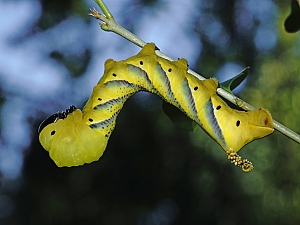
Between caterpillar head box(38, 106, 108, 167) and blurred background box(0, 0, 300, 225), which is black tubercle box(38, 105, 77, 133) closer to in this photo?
caterpillar head box(38, 106, 108, 167)

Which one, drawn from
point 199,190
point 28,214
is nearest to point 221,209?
point 199,190

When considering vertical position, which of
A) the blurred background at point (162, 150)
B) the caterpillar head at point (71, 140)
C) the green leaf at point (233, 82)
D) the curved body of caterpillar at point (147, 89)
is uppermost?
the blurred background at point (162, 150)

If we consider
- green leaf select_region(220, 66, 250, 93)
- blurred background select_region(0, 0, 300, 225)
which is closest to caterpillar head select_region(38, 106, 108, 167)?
green leaf select_region(220, 66, 250, 93)

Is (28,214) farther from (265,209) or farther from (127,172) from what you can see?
(265,209)

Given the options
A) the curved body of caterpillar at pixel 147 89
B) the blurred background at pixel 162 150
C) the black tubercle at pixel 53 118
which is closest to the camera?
the curved body of caterpillar at pixel 147 89

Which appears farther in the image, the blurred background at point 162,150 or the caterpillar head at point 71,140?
the blurred background at point 162,150

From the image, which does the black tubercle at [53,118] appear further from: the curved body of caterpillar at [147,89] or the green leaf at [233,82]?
the green leaf at [233,82]

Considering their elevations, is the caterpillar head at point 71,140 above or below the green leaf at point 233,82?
below

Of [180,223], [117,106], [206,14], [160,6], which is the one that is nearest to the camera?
[117,106]

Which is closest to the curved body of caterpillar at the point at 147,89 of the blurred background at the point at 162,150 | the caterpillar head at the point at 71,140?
the caterpillar head at the point at 71,140
